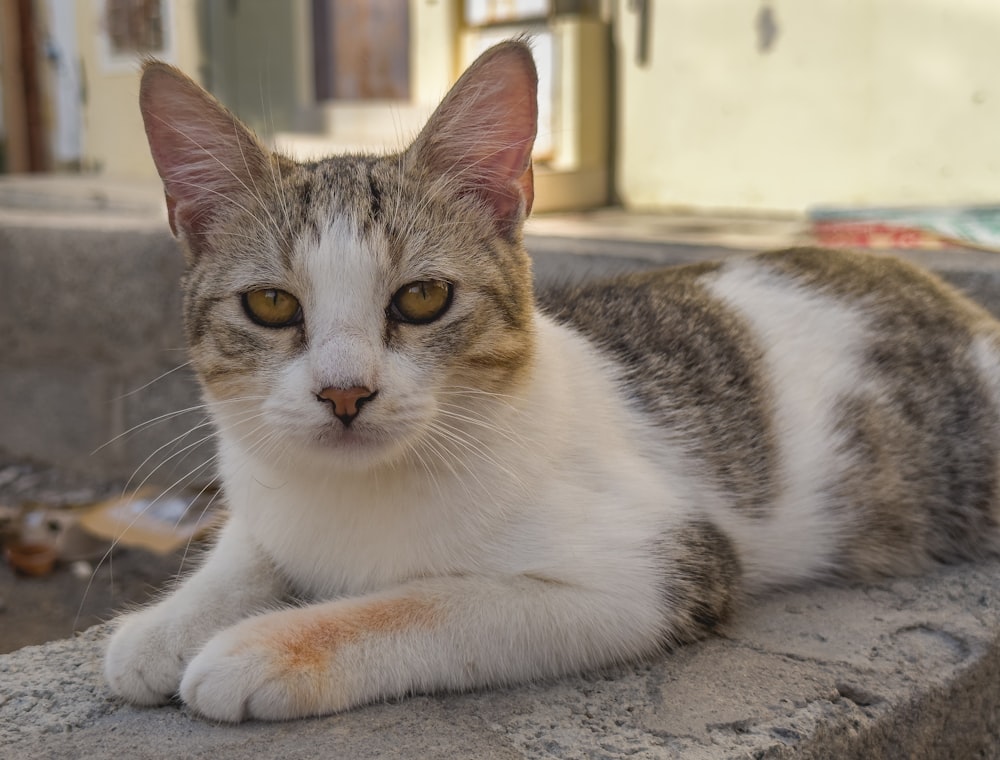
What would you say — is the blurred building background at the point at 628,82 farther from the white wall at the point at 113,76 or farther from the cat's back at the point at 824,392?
the cat's back at the point at 824,392

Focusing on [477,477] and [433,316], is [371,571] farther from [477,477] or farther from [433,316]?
[433,316]

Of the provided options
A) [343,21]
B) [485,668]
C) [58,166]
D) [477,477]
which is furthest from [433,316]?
[58,166]

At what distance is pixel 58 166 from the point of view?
19.0ft

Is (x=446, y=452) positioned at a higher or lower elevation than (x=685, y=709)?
higher

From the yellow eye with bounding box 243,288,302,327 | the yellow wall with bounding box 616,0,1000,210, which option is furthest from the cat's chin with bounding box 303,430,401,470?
the yellow wall with bounding box 616,0,1000,210

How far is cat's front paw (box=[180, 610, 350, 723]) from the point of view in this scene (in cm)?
142

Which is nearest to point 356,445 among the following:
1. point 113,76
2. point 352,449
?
point 352,449

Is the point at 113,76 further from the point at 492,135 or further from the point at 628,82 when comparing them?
the point at 492,135

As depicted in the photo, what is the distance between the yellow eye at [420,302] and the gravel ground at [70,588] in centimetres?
144

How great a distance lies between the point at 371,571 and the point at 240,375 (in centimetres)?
37

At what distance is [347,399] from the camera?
1.40 metres

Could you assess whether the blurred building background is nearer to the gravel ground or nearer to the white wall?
the white wall

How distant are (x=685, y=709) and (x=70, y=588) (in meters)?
2.25

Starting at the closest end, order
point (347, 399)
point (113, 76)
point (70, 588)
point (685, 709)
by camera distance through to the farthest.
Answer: point (347, 399)
point (685, 709)
point (70, 588)
point (113, 76)
